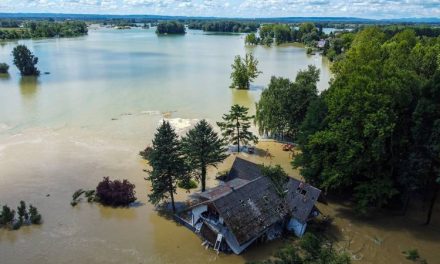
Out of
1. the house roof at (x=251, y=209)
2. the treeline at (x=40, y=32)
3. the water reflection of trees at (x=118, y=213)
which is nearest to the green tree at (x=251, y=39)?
the treeline at (x=40, y=32)

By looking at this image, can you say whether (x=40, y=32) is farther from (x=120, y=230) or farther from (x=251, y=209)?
(x=251, y=209)

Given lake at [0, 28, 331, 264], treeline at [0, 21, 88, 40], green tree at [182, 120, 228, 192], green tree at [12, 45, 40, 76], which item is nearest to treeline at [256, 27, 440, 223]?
green tree at [182, 120, 228, 192]

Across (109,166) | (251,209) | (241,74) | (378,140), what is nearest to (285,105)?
(378,140)

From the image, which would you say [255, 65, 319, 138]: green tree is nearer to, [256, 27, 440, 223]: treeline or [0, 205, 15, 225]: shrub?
[256, 27, 440, 223]: treeline

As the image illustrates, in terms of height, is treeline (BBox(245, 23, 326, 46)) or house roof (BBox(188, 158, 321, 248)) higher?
treeline (BBox(245, 23, 326, 46))

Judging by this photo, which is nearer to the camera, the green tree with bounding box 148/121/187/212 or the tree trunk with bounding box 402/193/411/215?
the green tree with bounding box 148/121/187/212
